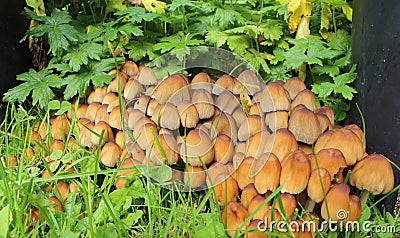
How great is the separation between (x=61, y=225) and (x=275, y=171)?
2.40ft

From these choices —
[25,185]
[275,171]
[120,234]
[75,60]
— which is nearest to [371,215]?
[275,171]

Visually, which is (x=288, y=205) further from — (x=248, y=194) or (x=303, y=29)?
(x=303, y=29)

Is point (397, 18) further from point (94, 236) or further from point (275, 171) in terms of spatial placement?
point (94, 236)

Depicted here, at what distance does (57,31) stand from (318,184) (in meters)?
1.51

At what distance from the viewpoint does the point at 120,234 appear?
136 cm

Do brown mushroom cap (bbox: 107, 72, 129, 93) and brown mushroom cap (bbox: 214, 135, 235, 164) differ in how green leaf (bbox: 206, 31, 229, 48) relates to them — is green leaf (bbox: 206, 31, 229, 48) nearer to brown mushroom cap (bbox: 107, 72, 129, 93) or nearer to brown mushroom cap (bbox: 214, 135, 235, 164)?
brown mushroom cap (bbox: 107, 72, 129, 93)

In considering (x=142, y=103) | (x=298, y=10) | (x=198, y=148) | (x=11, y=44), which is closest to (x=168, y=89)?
(x=142, y=103)

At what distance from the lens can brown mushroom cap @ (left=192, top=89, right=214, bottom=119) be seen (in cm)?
178

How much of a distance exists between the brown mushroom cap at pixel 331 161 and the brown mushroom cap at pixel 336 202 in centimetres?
6

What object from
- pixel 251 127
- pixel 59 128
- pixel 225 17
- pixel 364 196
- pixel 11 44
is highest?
pixel 225 17

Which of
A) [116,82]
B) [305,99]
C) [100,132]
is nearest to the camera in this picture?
[305,99]

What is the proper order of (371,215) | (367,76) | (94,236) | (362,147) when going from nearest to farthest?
(94,236) → (362,147) → (371,215) → (367,76)

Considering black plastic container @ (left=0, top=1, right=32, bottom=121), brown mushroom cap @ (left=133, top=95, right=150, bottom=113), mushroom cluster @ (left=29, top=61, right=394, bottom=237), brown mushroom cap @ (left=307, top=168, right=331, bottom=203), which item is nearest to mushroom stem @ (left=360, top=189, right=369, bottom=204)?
mushroom cluster @ (left=29, top=61, right=394, bottom=237)

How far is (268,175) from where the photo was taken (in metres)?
1.48
